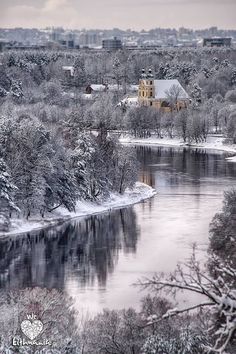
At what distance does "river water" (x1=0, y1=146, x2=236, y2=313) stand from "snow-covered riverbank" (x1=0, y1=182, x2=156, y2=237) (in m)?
0.43

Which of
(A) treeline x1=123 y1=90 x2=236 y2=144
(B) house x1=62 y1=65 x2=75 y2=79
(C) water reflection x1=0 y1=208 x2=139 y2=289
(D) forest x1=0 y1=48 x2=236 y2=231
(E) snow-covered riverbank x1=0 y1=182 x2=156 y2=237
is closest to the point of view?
(C) water reflection x1=0 y1=208 x2=139 y2=289

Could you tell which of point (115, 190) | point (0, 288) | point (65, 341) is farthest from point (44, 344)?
point (115, 190)

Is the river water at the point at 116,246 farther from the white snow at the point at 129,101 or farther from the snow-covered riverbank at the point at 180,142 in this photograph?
the white snow at the point at 129,101

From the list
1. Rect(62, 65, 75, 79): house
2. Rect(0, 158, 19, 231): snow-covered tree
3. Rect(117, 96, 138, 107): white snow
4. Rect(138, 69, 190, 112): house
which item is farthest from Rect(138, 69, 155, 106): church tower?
Rect(0, 158, 19, 231): snow-covered tree

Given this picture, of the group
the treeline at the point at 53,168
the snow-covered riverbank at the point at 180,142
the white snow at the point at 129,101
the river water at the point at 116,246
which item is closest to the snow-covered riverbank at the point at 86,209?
the treeline at the point at 53,168

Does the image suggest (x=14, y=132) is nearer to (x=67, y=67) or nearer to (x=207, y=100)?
(x=207, y=100)

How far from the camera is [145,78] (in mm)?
61344

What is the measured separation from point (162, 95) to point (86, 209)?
34.7m

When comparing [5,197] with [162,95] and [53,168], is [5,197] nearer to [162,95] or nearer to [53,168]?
[53,168]

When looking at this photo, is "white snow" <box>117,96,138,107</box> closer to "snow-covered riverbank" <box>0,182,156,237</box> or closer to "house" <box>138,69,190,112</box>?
"house" <box>138,69,190,112</box>

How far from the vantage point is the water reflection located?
17562 millimetres

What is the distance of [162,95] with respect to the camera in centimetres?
6072

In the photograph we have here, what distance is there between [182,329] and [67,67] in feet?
229

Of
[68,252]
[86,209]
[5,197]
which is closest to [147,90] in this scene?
[86,209]
